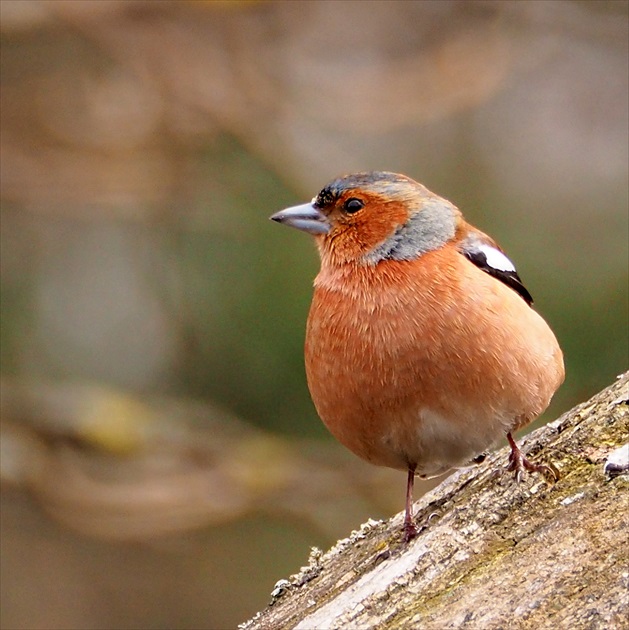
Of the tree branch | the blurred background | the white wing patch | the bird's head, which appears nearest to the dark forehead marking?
the bird's head

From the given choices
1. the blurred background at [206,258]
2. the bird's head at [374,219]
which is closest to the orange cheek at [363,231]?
the bird's head at [374,219]

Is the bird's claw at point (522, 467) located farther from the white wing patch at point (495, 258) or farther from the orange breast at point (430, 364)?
the white wing patch at point (495, 258)

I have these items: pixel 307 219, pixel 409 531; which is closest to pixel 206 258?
pixel 307 219

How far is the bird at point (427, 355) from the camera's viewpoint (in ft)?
12.7

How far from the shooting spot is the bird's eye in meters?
4.86

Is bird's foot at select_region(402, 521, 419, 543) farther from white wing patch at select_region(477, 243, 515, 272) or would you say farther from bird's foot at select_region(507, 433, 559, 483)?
white wing patch at select_region(477, 243, 515, 272)

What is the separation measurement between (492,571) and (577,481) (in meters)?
0.49

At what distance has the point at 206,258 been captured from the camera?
7.86 metres

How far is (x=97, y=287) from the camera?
870 centimetres

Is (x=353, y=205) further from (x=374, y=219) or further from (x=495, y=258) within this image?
(x=495, y=258)

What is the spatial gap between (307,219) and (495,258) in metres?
0.94

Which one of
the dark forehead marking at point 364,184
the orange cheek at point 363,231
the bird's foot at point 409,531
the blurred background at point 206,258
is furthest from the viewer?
the blurred background at point 206,258

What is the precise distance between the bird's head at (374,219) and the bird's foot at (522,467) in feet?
3.74

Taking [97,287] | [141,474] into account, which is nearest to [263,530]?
[141,474]
